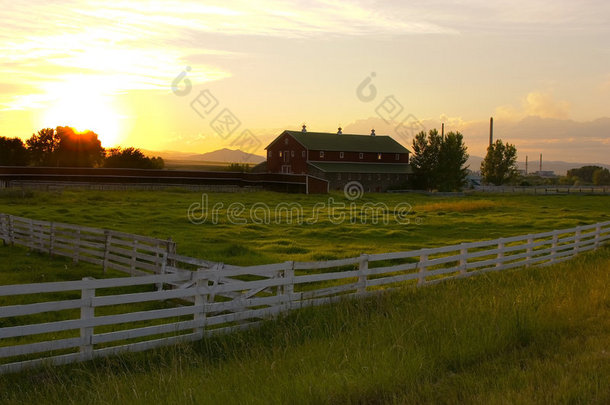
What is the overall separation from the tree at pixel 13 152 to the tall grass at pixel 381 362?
97530 mm

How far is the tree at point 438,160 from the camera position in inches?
3275

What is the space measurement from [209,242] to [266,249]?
3012 mm

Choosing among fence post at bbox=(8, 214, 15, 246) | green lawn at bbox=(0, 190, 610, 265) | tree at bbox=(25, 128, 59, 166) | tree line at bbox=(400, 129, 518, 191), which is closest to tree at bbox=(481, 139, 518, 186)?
tree line at bbox=(400, 129, 518, 191)

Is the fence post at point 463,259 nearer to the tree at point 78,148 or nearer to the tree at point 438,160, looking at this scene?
the tree at point 438,160

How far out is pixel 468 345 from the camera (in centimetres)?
858

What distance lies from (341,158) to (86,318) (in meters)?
72.4

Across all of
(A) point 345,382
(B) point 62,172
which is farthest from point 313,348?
(B) point 62,172

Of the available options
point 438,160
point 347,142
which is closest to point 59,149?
point 347,142

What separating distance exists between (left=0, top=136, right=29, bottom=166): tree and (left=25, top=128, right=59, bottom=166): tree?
3162 mm

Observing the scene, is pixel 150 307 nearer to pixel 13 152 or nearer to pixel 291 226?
pixel 291 226

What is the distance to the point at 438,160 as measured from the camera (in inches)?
3300

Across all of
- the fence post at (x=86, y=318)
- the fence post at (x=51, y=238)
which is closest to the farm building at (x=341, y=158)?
the fence post at (x=51, y=238)

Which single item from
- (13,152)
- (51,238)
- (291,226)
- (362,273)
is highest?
(13,152)

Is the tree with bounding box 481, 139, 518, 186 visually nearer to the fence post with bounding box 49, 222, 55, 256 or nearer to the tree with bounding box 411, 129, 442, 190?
the tree with bounding box 411, 129, 442, 190
